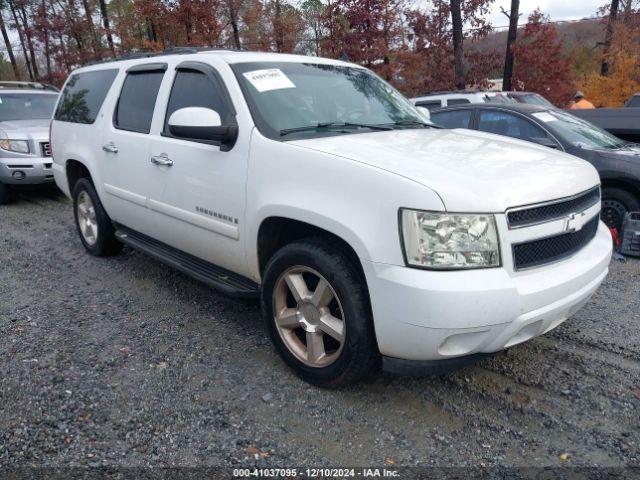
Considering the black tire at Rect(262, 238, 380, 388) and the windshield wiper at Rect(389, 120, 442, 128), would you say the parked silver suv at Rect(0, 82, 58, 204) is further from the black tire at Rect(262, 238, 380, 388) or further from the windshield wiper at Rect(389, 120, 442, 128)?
the black tire at Rect(262, 238, 380, 388)

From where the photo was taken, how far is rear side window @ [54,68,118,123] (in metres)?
4.91

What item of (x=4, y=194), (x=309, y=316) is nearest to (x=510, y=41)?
(x=4, y=194)

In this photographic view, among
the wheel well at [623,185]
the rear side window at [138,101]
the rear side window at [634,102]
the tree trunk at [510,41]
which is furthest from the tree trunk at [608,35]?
the rear side window at [138,101]

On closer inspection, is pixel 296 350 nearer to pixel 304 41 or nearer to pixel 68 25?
pixel 304 41

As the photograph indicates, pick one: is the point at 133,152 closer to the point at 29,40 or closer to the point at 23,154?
the point at 23,154

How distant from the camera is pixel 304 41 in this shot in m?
19.3

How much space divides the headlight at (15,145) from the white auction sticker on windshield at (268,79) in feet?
19.4

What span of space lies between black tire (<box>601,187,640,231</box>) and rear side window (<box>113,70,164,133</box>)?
4.71 metres

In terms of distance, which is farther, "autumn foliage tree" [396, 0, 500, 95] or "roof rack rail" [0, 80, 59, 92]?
"autumn foliage tree" [396, 0, 500, 95]

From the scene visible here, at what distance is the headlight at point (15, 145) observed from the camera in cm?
792

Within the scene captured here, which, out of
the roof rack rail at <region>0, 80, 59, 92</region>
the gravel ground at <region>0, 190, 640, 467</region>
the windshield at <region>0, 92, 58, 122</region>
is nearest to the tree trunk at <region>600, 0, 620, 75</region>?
the roof rack rail at <region>0, 80, 59, 92</region>

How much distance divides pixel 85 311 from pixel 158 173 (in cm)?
124

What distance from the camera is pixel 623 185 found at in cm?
571

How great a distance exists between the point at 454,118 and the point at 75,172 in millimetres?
4703
